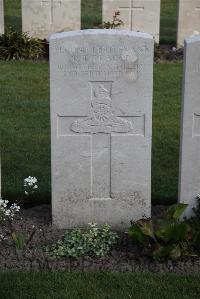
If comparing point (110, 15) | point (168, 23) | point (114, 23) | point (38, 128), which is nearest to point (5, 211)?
point (38, 128)

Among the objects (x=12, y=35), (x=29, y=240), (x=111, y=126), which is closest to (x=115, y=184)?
(x=111, y=126)

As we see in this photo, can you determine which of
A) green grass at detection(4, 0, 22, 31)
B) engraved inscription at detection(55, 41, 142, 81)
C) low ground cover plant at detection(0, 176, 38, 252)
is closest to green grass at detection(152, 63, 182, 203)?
low ground cover plant at detection(0, 176, 38, 252)

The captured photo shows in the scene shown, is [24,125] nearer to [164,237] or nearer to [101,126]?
[101,126]

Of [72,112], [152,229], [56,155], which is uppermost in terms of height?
[72,112]

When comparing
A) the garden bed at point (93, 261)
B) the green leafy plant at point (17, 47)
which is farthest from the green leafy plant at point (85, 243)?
the green leafy plant at point (17, 47)

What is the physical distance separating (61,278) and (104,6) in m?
8.67

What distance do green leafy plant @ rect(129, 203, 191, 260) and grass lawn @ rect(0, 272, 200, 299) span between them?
192 mm

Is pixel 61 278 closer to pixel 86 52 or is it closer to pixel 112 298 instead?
pixel 112 298

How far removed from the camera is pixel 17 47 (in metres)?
12.3

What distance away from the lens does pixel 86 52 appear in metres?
5.47

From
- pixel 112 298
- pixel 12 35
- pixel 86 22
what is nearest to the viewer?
pixel 112 298

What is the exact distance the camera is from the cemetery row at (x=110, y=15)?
42.3ft

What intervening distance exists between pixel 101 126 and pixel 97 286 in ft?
4.37

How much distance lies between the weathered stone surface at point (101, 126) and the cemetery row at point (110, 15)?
24.9ft
